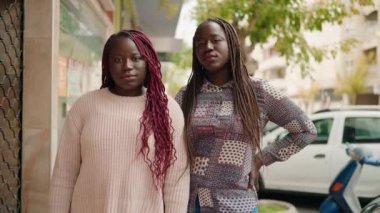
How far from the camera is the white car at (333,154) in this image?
6.11 meters

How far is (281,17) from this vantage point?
5.70 meters

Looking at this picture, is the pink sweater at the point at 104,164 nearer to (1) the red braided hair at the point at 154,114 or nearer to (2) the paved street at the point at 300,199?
(1) the red braided hair at the point at 154,114

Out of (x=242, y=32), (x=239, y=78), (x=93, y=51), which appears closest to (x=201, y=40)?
(x=239, y=78)

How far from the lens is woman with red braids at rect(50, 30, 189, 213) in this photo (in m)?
1.65

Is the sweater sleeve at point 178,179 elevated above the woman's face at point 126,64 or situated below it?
below

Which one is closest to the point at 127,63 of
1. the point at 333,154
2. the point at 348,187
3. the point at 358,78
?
the point at 348,187

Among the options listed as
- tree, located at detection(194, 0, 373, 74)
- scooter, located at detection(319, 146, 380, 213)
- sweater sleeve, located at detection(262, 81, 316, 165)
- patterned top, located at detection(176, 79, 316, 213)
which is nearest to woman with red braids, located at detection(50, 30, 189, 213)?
patterned top, located at detection(176, 79, 316, 213)

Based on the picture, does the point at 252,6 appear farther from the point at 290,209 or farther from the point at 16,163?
the point at 16,163

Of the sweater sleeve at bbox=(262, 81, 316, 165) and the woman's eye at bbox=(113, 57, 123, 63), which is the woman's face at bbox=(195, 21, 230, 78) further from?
the woman's eye at bbox=(113, 57, 123, 63)

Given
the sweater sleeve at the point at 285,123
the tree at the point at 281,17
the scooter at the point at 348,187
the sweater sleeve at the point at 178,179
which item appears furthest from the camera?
the tree at the point at 281,17

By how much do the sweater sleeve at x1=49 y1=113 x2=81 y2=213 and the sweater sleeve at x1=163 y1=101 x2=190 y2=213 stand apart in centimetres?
38

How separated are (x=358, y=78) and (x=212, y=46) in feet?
89.0

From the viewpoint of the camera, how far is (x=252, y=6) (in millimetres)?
5754

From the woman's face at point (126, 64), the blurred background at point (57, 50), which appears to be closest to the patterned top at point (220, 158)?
the woman's face at point (126, 64)
